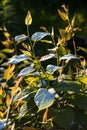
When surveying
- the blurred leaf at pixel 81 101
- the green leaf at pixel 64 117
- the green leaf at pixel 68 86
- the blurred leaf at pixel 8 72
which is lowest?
the green leaf at pixel 64 117

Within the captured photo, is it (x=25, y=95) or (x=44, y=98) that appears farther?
(x=25, y=95)

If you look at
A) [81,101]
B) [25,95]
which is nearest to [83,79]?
[81,101]

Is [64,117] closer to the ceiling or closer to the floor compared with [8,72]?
closer to the floor

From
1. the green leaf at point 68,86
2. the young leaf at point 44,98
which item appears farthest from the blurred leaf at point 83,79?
the young leaf at point 44,98

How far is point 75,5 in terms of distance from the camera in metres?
8.16

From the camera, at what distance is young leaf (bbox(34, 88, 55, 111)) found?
1.41 m

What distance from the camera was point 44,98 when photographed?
4.77ft

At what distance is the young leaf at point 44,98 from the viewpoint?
1.41 m

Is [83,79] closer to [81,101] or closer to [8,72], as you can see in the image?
[81,101]

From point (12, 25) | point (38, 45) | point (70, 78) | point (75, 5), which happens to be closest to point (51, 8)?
point (75, 5)

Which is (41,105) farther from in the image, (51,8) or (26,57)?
(51,8)

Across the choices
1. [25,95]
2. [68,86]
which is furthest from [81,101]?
[25,95]

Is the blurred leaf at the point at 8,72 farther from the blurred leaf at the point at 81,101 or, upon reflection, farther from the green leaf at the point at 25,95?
the blurred leaf at the point at 81,101

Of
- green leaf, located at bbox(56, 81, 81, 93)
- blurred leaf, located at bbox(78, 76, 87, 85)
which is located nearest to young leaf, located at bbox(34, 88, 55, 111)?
green leaf, located at bbox(56, 81, 81, 93)
